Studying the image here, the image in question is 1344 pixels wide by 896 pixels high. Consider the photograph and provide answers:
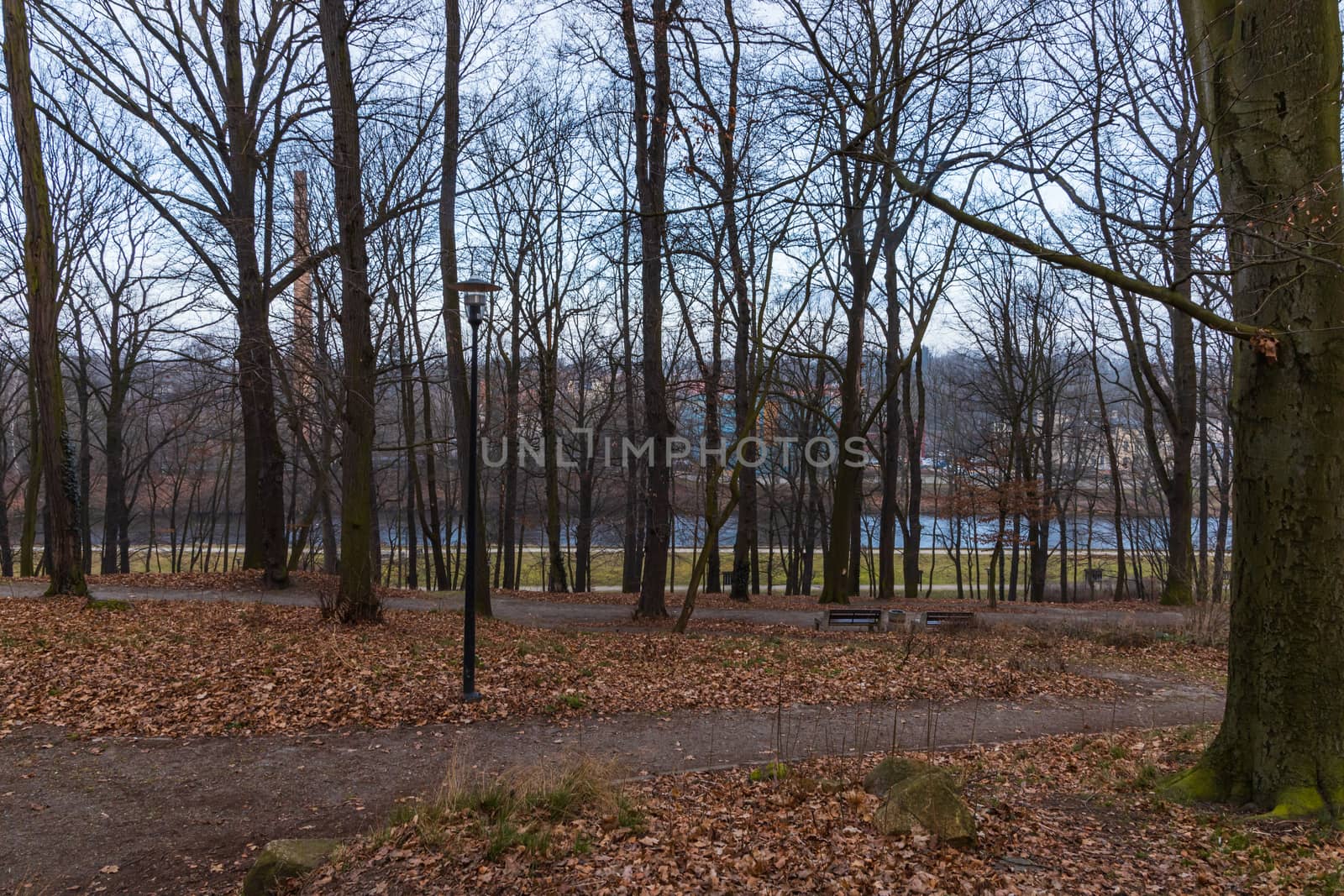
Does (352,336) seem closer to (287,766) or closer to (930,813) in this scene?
(287,766)

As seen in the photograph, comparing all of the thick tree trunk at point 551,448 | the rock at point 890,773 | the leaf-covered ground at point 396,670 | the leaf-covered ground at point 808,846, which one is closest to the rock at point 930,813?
the leaf-covered ground at point 808,846

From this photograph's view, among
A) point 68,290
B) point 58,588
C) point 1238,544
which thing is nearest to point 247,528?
point 58,588

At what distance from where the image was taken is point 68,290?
21.7 m

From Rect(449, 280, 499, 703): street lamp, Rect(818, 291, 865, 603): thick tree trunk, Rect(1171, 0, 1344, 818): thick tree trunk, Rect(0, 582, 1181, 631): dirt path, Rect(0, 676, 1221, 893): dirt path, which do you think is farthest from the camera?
Rect(818, 291, 865, 603): thick tree trunk

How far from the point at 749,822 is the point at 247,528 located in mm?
16925

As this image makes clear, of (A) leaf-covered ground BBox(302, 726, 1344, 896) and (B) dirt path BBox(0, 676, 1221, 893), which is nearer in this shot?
(A) leaf-covered ground BBox(302, 726, 1344, 896)

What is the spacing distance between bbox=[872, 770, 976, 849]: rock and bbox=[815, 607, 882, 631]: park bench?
32.3 feet

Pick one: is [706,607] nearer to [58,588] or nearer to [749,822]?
[58,588]

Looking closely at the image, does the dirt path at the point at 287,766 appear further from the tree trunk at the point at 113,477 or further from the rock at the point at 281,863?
the tree trunk at the point at 113,477

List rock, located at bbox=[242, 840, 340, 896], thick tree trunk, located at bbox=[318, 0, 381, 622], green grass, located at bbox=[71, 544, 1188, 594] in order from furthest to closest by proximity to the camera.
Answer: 1. green grass, located at bbox=[71, 544, 1188, 594]
2. thick tree trunk, located at bbox=[318, 0, 381, 622]
3. rock, located at bbox=[242, 840, 340, 896]

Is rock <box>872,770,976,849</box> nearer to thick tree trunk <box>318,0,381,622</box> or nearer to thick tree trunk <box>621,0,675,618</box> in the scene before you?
thick tree trunk <box>318,0,381,622</box>

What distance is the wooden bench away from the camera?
14.9 meters

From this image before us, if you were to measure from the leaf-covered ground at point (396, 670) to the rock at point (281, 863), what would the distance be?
9.27ft

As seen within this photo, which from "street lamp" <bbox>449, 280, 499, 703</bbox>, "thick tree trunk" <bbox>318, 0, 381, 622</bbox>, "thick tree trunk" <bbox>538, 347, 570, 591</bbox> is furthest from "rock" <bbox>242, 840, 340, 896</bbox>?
"thick tree trunk" <bbox>538, 347, 570, 591</bbox>
